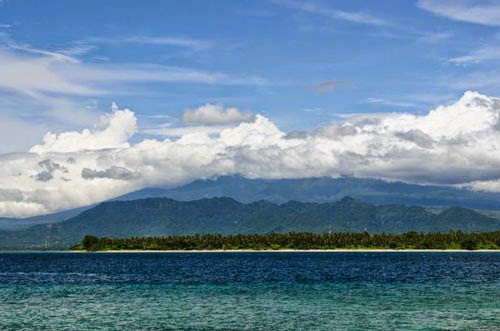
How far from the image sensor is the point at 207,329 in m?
77.8

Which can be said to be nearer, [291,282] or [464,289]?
[464,289]

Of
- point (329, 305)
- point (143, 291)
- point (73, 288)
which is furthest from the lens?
point (73, 288)

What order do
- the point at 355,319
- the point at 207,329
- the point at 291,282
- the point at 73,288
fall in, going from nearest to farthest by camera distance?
the point at 207,329 < the point at 355,319 < the point at 73,288 < the point at 291,282

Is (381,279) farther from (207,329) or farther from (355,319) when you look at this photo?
(207,329)

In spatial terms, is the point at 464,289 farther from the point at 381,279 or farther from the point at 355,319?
the point at 355,319

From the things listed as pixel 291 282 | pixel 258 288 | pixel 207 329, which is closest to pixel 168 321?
pixel 207 329

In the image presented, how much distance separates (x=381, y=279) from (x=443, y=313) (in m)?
67.9

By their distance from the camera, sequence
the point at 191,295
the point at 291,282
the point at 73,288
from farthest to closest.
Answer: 1. the point at 291,282
2. the point at 73,288
3. the point at 191,295

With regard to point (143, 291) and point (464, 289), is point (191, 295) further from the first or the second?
point (464, 289)

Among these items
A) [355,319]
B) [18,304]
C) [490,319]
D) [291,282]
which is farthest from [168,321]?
[291,282]

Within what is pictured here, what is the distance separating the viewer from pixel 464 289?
123m

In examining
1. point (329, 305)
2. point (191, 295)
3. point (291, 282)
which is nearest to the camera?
point (329, 305)

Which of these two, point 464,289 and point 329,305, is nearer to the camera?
point 329,305

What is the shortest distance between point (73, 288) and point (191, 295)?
31.5 metres
